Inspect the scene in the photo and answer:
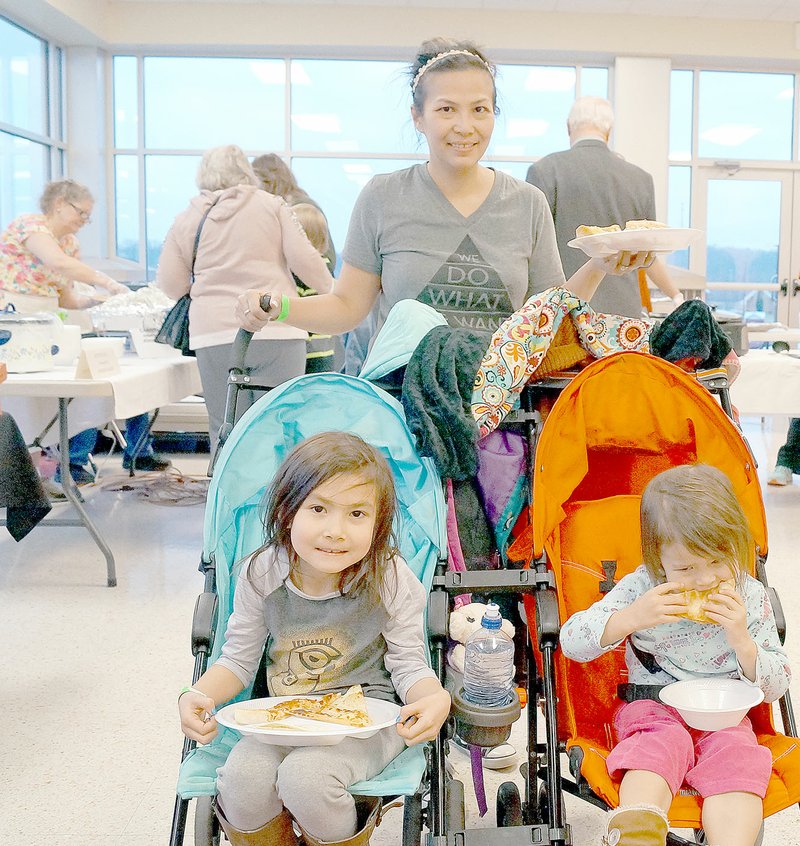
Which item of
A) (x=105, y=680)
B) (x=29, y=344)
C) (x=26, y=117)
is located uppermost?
(x=26, y=117)

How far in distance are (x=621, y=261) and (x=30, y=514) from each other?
5.86ft

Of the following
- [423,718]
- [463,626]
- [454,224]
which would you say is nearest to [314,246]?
[454,224]

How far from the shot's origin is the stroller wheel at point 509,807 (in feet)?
5.29

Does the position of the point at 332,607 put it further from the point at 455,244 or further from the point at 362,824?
the point at 455,244

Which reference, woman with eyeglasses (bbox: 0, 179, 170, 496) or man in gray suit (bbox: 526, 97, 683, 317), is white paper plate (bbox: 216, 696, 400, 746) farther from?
woman with eyeglasses (bbox: 0, 179, 170, 496)

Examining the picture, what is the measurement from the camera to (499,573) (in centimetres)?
159

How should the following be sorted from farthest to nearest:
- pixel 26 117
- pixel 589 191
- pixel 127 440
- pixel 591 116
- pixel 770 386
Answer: pixel 26 117 → pixel 127 440 → pixel 770 386 → pixel 591 116 → pixel 589 191

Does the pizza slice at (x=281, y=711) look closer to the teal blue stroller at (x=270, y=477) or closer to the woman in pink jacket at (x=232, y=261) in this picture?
the teal blue stroller at (x=270, y=477)

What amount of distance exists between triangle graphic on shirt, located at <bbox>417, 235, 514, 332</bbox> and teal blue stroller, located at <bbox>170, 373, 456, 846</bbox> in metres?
0.33

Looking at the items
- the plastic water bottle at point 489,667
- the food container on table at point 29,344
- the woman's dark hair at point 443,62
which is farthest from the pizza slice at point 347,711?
the food container on table at point 29,344

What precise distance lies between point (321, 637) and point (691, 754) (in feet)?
1.97

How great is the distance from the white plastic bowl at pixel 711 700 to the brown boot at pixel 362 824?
0.47 m

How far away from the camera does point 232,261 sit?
135 inches

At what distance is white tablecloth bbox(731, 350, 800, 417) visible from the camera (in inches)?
158
